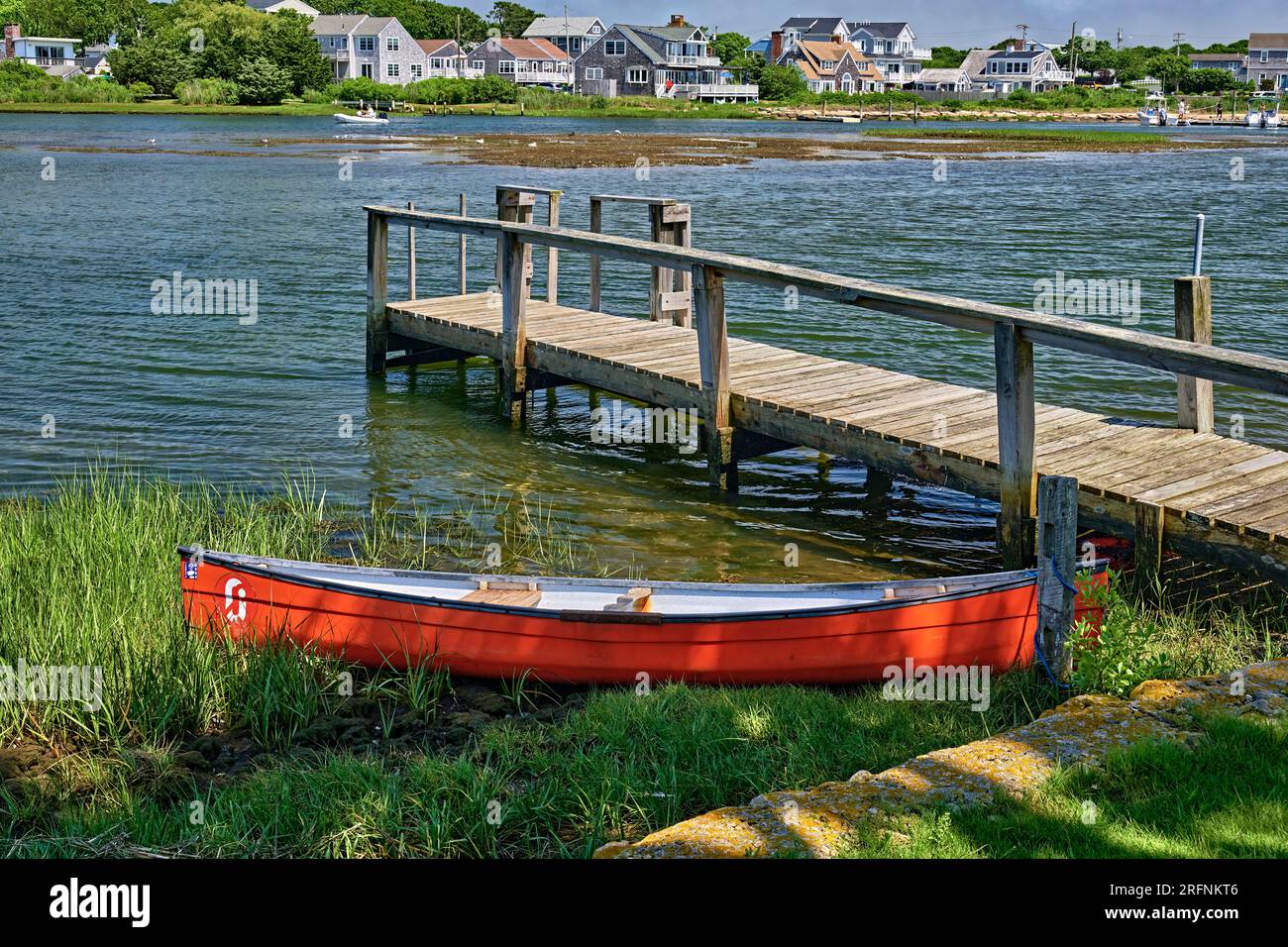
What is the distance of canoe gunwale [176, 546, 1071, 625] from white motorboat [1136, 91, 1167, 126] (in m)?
112

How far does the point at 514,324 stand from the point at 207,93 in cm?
9690

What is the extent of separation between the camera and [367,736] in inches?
297

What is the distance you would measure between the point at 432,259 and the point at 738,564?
60.8 feet

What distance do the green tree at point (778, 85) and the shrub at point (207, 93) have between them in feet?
183

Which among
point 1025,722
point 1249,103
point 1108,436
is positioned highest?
point 1249,103

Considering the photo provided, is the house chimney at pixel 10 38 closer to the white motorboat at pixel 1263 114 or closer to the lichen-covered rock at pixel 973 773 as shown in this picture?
the white motorboat at pixel 1263 114

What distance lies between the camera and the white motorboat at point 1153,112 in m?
110

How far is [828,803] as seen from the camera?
5309mm

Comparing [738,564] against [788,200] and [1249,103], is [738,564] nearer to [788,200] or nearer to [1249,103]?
[788,200]

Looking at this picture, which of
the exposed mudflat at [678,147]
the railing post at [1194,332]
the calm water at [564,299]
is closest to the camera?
the railing post at [1194,332]

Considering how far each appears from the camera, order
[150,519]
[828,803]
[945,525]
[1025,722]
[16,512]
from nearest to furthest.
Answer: [828,803] → [1025,722] → [150,519] → [16,512] → [945,525]

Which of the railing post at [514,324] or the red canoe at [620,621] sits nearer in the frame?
the red canoe at [620,621]

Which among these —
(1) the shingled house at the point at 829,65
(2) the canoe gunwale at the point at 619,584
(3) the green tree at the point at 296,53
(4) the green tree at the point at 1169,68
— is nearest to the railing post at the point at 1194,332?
(2) the canoe gunwale at the point at 619,584

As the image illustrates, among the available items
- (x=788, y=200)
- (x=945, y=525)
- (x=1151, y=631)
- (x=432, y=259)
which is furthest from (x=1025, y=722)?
(x=788, y=200)
